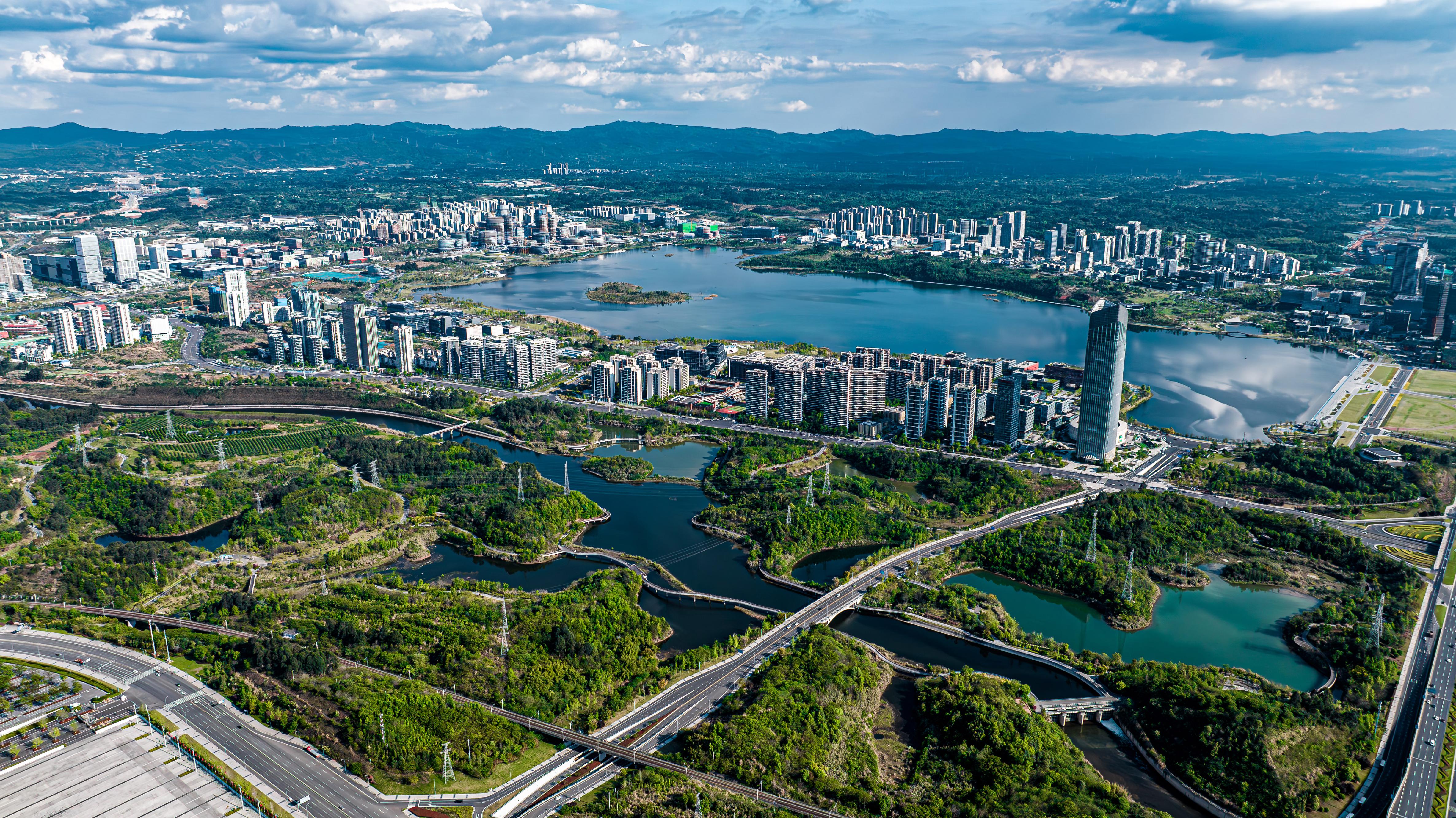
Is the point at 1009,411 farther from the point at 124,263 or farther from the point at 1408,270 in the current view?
the point at 124,263

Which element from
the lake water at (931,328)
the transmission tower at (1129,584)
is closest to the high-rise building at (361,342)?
the lake water at (931,328)

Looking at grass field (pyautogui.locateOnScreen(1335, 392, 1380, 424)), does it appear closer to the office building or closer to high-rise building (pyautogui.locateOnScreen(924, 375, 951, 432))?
high-rise building (pyautogui.locateOnScreen(924, 375, 951, 432))

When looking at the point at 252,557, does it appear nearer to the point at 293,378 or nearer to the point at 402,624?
the point at 402,624

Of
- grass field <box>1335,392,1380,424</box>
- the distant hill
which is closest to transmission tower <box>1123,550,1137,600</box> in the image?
grass field <box>1335,392,1380,424</box>

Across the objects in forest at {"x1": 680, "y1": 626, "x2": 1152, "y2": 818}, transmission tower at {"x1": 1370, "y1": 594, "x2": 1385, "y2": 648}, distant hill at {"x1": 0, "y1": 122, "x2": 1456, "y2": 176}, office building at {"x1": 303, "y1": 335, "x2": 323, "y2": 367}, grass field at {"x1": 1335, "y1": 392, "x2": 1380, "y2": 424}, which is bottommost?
forest at {"x1": 680, "y1": 626, "x2": 1152, "y2": 818}

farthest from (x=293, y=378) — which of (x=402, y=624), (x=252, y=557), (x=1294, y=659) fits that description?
(x=1294, y=659)

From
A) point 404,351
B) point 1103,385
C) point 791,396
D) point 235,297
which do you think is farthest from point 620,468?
point 235,297

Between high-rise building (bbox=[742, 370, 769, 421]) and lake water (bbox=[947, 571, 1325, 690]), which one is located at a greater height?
high-rise building (bbox=[742, 370, 769, 421])
